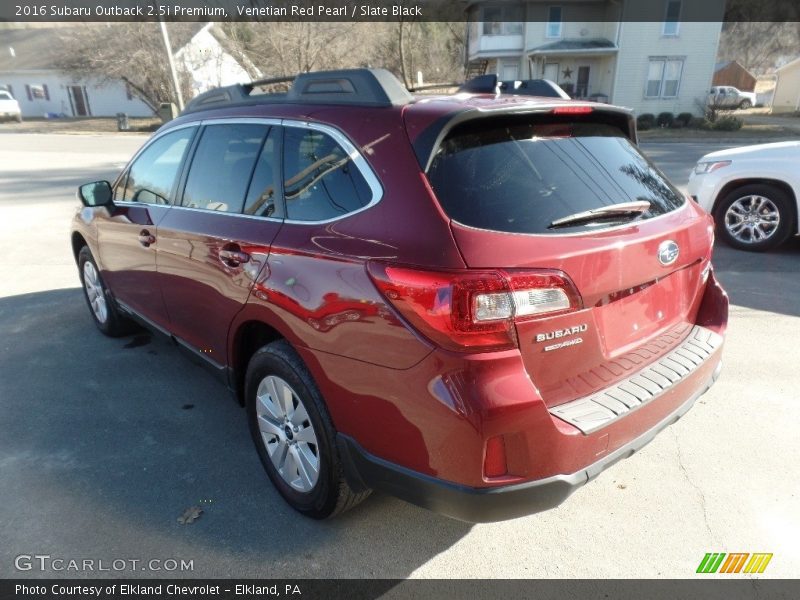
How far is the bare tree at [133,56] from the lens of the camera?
3105 centimetres

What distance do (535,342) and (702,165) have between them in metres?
6.15

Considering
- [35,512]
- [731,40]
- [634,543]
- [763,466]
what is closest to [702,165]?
[763,466]

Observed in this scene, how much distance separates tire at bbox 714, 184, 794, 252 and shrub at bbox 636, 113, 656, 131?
2328 centimetres

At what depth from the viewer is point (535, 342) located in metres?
1.96

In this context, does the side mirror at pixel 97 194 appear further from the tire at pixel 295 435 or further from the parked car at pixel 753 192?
the parked car at pixel 753 192

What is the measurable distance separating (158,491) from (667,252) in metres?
2.76

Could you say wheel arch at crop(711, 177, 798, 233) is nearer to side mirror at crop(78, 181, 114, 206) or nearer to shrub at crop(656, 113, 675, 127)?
side mirror at crop(78, 181, 114, 206)

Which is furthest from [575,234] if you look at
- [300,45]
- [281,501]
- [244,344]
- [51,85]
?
[51,85]

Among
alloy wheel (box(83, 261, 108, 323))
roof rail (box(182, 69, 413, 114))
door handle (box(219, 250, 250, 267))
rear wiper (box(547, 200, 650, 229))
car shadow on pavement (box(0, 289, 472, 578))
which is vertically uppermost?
roof rail (box(182, 69, 413, 114))

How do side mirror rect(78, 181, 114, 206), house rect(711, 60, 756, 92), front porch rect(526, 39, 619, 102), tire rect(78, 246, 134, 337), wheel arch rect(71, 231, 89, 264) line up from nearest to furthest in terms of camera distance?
side mirror rect(78, 181, 114, 206), tire rect(78, 246, 134, 337), wheel arch rect(71, 231, 89, 264), front porch rect(526, 39, 619, 102), house rect(711, 60, 756, 92)

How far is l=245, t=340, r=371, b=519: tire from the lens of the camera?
240 cm

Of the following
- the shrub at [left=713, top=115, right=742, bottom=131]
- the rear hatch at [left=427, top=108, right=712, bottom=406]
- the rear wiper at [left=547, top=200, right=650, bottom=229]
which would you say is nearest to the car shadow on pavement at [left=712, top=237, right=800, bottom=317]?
the rear hatch at [left=427, top=108, right=712, bottom=406]

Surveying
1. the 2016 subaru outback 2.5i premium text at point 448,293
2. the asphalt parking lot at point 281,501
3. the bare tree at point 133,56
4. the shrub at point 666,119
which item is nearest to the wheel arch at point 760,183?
the asphalt parking lot at point 281,501
